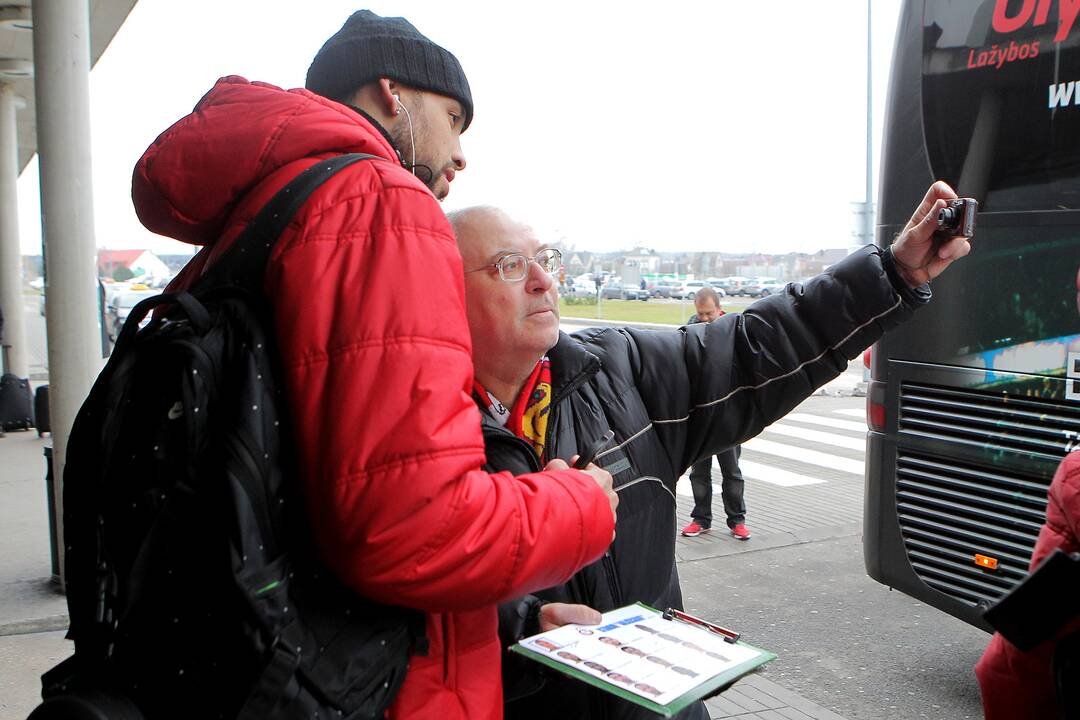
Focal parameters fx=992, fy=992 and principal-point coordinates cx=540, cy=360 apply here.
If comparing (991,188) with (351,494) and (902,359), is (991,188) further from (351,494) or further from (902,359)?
(351,494)

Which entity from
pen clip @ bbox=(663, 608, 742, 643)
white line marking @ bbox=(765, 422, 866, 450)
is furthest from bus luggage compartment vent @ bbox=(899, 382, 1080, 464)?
white line marking @ bbox=(765, 422, 866, 450)

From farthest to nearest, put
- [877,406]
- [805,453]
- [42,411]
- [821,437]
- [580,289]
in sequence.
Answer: [580,289]
[821,437]
[805,453]
[42,411]
[877,406]

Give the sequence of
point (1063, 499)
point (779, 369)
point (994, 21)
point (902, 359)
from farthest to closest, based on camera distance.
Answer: point (902, 359) → point (994, 21) → point (779, 369) → point (1063, 499)

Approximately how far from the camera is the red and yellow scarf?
2.16 metres

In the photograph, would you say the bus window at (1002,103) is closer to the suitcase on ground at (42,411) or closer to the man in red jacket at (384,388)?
the man in red jacket at (384,388)

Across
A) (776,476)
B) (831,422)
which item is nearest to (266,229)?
(776,476)

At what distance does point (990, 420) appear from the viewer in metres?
4.72

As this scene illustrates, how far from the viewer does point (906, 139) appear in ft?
16.9

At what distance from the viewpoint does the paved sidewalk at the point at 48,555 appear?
183 inches

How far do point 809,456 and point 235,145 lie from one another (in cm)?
1145

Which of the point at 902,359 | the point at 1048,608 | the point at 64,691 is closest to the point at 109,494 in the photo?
the point at 64,691

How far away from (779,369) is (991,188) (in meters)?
3.00

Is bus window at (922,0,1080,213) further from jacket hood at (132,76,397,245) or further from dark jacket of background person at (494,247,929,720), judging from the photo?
jacket hood at (132,76,397,245)

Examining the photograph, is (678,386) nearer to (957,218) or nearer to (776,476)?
(957,218)
